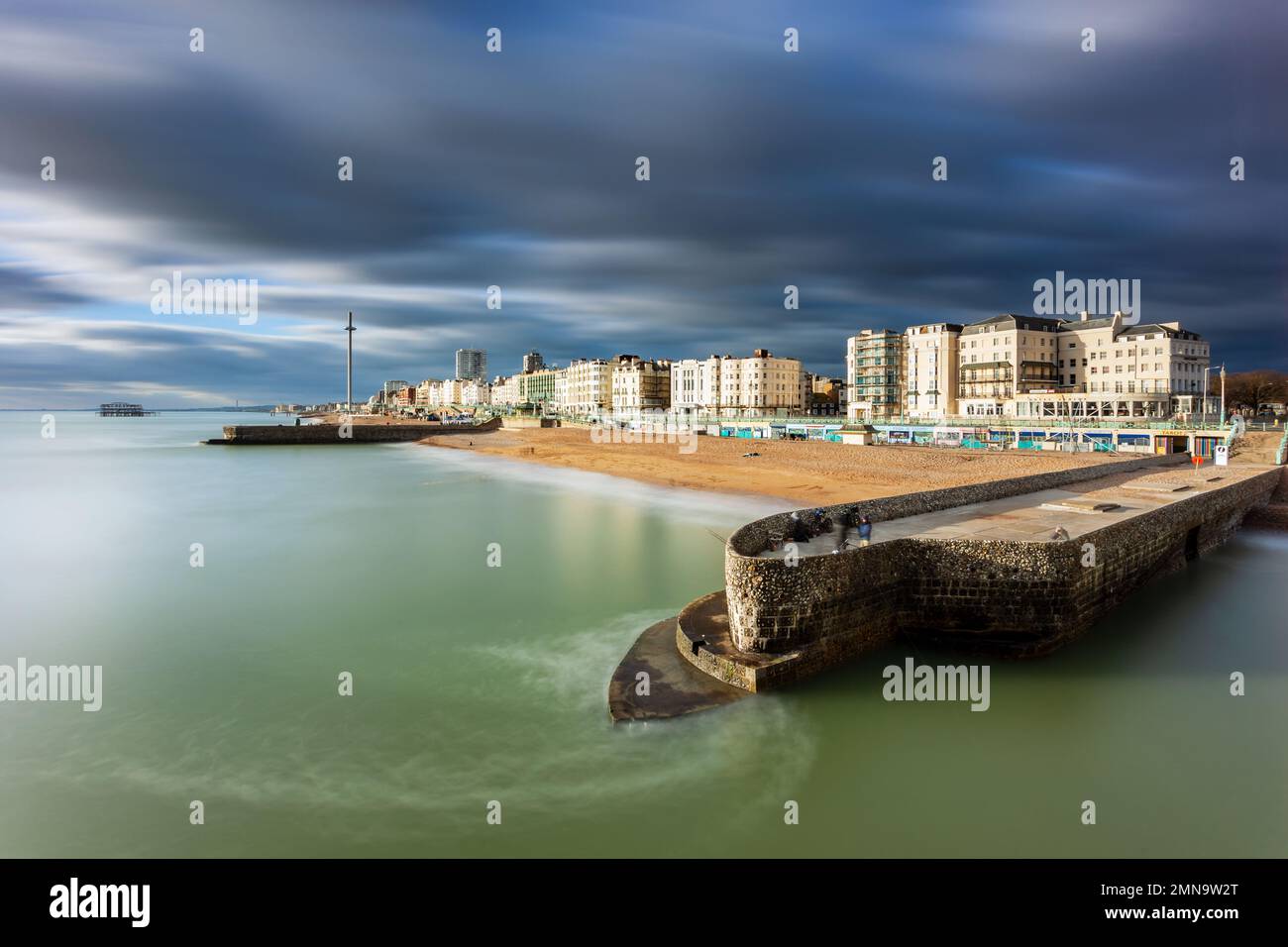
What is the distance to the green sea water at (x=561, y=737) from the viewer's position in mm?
7809

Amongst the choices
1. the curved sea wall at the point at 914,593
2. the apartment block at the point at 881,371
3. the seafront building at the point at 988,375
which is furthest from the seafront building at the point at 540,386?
the curved sea wall at the point at 914,593

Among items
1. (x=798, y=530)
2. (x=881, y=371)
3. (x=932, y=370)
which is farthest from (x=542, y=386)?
(x=798, y=530)

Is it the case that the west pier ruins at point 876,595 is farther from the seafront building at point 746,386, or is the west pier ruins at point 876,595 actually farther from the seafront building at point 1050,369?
the seafront building at point 746,386

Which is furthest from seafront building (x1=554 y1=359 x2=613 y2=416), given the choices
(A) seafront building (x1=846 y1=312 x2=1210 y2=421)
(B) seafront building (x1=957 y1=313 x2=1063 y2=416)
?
(B) seafront building (x1=957 y1=313 x2=1063 y2=416)

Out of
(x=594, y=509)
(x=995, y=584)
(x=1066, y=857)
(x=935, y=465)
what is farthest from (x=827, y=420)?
(x=1066, y=857)

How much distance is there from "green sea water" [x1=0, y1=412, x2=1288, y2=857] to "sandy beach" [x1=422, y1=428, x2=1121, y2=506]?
16.6m

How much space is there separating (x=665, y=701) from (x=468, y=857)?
3.72 m

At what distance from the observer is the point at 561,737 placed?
9.76 metres

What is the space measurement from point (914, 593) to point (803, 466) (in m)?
33.2

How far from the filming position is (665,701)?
10.3 metres

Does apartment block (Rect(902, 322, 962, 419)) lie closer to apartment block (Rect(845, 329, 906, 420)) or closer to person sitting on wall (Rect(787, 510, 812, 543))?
apartment block (Rect(845, 329, 906, 420))

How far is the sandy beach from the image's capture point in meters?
35.7

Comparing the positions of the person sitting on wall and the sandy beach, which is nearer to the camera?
the person sitting on wall
